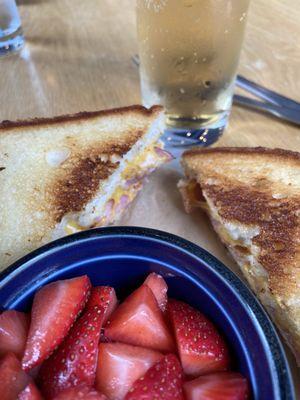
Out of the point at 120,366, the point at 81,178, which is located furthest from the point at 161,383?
the point at 81,178

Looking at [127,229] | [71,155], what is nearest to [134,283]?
[127,229]

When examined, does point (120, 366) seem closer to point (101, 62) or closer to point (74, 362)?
point (74, 362)

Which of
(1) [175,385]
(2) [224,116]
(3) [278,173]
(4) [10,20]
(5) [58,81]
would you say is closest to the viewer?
(1) [175,385]

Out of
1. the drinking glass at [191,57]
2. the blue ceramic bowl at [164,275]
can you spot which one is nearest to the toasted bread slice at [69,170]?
the drinking glass at [191,57]

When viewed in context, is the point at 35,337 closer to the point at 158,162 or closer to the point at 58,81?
the point at 158,162

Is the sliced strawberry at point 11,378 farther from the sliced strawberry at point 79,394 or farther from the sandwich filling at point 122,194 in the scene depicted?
the sandwich filling at point 122,194

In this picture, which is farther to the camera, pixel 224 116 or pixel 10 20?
pixel 10 20
